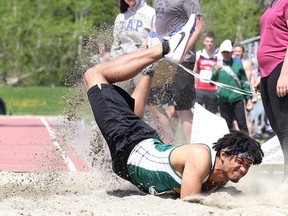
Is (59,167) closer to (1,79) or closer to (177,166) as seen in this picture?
(177,166)

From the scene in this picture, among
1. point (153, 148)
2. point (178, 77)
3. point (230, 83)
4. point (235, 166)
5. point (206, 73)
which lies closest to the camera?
point (235, 166)

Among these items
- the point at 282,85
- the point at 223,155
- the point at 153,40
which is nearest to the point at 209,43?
the point at 153,40

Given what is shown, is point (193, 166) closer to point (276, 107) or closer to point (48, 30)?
point (276, 107)

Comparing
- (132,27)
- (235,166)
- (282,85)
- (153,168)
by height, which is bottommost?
(153,168)

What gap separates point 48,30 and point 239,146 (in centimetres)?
2690

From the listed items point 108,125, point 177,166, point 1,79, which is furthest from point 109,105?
point 1,79

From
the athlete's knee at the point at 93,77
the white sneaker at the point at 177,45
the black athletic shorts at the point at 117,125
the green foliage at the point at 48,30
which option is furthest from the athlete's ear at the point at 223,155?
the green foliage at the point at 48,30

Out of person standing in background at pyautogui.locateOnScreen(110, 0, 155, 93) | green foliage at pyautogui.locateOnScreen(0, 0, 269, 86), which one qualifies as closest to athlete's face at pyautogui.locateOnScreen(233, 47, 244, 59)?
person standing in background at pyautogui.locateOnScreen(110, 0, 155, 93)

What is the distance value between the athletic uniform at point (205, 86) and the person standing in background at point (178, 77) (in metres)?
4.78

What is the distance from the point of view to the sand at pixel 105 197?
554cm

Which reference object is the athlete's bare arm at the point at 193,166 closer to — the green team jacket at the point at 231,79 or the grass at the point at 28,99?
the green team jacket at the point at 231,79

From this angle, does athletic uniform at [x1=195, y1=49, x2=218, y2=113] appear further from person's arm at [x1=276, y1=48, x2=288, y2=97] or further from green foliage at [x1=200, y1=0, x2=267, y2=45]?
green foliage at [x1=200, y1=0, x2=267, y2=45]

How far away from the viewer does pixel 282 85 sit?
6395 millimetres

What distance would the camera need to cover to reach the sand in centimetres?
554
